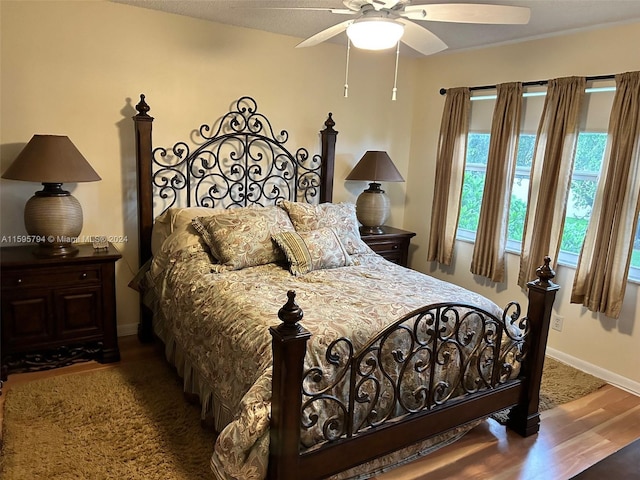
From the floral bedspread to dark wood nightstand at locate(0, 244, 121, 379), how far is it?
0.36 metres

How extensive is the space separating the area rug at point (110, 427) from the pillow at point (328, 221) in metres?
1.34

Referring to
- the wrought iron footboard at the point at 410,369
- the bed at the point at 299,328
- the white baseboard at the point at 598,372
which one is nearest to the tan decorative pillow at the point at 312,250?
the bed at the point at 299,328

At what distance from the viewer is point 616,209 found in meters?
3.11

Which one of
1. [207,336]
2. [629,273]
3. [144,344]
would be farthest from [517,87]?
[144,344]

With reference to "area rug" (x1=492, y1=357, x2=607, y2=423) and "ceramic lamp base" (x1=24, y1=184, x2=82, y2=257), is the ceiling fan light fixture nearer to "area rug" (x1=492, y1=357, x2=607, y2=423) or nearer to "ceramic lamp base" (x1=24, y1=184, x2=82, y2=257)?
"ceramic lamp base" (x1=24, y1=184, x2=82, y2=257)

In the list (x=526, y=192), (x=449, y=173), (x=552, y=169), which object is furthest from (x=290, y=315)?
(x=449, y=173)

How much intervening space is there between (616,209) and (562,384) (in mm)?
1205

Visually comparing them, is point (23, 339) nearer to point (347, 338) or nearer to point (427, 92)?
point (347, 338)

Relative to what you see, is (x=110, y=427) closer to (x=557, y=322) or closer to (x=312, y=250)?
(x=312, y=250)

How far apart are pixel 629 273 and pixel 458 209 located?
4.73 feet

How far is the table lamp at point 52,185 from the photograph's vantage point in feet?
9.29

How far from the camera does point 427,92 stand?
459 cm

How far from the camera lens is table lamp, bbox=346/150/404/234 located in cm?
411

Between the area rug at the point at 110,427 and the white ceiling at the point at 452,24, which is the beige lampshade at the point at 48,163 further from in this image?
the area rug at the point at 110,427
